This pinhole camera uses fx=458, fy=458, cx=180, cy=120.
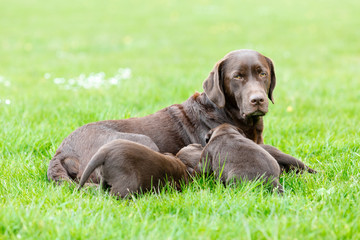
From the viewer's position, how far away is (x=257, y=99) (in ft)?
14.5

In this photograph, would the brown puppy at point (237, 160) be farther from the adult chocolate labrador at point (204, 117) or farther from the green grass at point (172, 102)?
the adult chocolate labrador at point (204, 117)

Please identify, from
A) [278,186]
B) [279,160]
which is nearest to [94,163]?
[278,186]

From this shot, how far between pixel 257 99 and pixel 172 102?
2.78 metres

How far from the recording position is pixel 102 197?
3.58 m

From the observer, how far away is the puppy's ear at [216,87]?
472 centimetres

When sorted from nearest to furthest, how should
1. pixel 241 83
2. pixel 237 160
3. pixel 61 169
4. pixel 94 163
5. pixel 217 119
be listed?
1. pixel 94 163
2. pixel 237 160
3. pixel 61 169
4. pixel 241 83
5. pixel 217 119

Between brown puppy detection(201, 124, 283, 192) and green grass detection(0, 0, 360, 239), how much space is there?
15 centimetres

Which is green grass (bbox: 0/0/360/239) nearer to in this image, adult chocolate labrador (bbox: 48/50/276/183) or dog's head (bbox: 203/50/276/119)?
adult chocolate labrador (bbox: 48/50/276/183)

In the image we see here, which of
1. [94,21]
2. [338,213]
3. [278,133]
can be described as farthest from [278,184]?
[94,21]

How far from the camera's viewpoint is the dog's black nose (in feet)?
14.5

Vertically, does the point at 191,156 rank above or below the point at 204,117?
below

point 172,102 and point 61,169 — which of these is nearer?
point 61,169

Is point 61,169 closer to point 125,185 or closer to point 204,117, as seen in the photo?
point 125,185

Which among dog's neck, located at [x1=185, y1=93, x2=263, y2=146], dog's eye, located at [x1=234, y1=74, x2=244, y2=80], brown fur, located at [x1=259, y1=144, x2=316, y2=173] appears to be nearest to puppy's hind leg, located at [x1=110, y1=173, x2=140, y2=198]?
dog's neck, located at [x1=185, y1=93, x2=263, y2=146]
